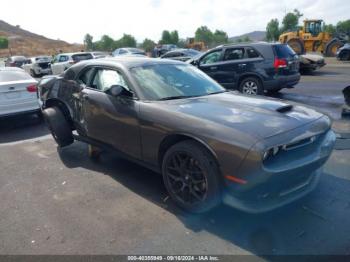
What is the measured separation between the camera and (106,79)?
4.53 meters

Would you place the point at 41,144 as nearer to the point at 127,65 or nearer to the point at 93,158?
the point at 93,158

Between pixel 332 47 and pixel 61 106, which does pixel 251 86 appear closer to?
pixel 61 106

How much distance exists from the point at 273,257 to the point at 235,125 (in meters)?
1.21

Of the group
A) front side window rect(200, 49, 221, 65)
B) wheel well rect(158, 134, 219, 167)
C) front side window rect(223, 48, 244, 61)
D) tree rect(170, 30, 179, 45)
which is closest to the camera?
wheel well rect(158, 134, 219, 167)

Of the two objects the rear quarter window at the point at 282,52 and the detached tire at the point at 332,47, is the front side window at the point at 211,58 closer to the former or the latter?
the rear quarter window at the point at 282,52

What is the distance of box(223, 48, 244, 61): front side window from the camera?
9648 millimetres

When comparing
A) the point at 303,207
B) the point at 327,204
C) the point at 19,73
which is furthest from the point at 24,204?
the point at 19,73

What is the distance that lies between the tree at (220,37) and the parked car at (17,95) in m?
76.9

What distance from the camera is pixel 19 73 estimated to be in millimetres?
8125

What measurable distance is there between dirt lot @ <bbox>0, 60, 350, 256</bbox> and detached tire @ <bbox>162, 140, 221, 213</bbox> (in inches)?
7.8

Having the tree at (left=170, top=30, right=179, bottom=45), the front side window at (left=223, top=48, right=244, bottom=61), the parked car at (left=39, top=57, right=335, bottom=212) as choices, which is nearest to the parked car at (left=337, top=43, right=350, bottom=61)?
the front side window at (left=223, top=48, right=244, bottom=61)

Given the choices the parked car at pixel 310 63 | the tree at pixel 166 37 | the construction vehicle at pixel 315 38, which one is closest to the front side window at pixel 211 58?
the parked car at pixel 310 63

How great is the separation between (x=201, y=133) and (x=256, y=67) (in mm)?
6739

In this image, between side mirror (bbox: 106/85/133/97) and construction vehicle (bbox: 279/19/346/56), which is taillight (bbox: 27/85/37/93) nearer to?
side mirror (bbox: 106/85/133/97)
